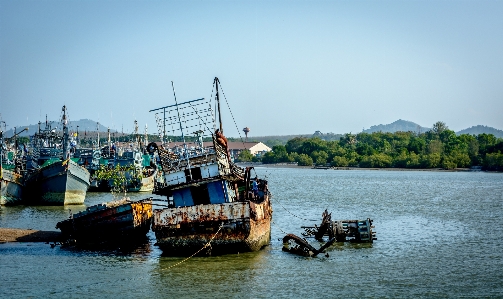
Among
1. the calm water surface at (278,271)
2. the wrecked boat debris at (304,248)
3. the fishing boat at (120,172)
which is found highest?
the fishing boat at (120,172)

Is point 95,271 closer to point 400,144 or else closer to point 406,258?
point 406,258

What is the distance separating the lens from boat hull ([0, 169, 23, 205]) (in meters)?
46.4

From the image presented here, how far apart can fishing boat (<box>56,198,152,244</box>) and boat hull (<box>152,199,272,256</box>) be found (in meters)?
3.88

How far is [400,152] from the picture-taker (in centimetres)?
14262

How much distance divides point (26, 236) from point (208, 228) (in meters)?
10.5

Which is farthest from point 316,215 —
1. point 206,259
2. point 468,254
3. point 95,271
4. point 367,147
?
point 367,147

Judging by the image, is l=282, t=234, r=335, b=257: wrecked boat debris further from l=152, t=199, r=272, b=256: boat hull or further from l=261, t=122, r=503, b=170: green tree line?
l=261, t=122, r=503, b=170: green tree line

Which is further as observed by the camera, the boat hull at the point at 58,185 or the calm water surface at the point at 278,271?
the boat hull at the point at 58,185

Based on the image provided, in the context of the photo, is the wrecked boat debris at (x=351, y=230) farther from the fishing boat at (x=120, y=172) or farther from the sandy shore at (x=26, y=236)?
the fishing boat at (x=120, y=172)

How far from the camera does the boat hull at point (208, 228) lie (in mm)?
24109

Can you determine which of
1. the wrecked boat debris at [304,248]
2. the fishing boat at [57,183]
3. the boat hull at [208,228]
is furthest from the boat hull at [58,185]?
the wrecked boat debris at [304,248]

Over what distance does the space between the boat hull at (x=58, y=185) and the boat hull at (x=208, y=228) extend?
2357 cm

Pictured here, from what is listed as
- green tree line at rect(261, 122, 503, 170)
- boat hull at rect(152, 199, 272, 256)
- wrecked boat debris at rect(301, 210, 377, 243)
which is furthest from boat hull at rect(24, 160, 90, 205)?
green tree line at rect(261, 122, 503, 170)

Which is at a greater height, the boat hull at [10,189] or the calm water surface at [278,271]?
the boat hull at [10,189]
